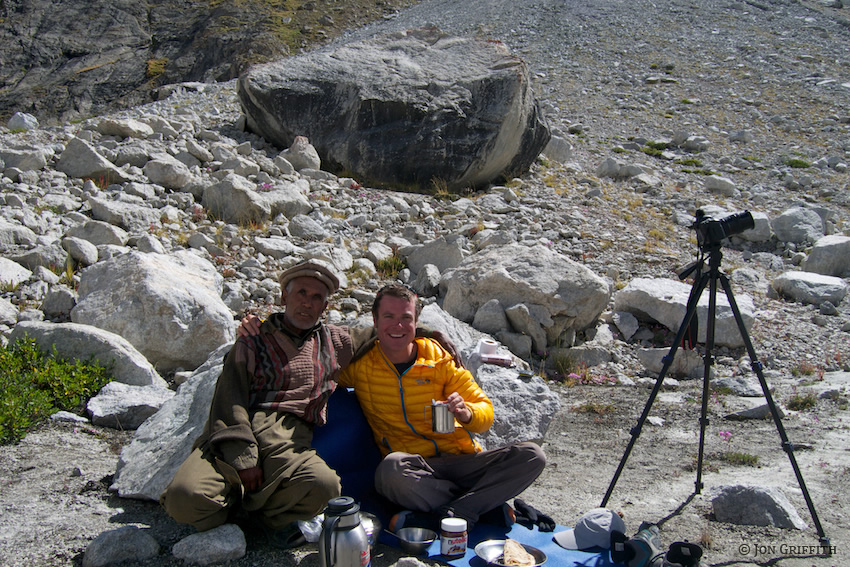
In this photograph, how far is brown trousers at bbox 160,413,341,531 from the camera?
3010mm

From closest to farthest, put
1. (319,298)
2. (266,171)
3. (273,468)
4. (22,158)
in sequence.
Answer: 1. (273,468)
2. (319,298)
3. (22,158)
4. (266,171)

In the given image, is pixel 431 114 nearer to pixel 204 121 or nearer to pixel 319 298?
pixel 204 121

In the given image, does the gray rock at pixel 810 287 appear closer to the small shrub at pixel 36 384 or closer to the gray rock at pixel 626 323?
the gray rock at pixel 626 323

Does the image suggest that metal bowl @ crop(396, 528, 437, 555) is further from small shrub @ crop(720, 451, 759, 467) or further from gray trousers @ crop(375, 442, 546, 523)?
small shrub @ crop(720, 451, 759, 467)

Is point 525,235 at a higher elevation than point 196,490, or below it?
higher

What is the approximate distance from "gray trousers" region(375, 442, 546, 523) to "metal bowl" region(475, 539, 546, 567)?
0.21 metres

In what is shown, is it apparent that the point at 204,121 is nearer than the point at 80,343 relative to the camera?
No

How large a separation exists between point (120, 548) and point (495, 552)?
176cm

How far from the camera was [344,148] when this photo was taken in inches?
431

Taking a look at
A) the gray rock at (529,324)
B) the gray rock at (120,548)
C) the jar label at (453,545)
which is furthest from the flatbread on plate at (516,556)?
the gray rock at (529,324)

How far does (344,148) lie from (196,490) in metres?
8.60

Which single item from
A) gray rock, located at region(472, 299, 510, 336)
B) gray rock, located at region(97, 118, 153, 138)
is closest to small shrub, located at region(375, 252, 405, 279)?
gray rock, located at region(472, 299, 510, 336)

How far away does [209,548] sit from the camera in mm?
2982

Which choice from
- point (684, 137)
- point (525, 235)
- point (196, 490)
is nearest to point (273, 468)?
point (196, 490)
